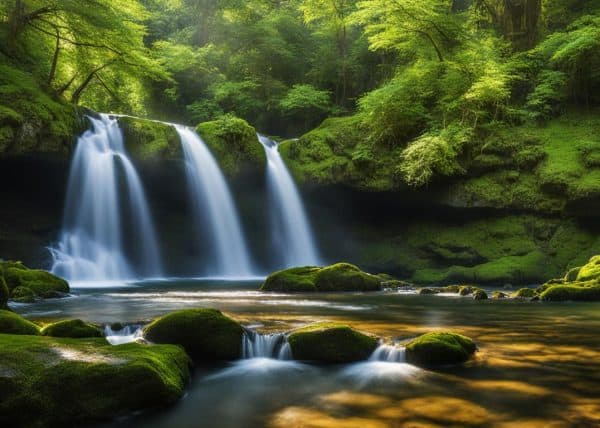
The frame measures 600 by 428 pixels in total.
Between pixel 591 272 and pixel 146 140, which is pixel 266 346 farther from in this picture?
pixel 146 140

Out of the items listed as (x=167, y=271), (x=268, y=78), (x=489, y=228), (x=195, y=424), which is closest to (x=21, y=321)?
(x=195, y=424)

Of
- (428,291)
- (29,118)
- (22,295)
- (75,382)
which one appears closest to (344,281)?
(428,291)

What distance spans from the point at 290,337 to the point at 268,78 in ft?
86.2

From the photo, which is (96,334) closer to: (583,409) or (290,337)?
(290,337)

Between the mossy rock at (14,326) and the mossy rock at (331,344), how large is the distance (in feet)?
11.2

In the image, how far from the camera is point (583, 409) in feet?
16.6

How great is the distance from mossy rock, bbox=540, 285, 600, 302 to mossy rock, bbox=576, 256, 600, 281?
44.2 inches

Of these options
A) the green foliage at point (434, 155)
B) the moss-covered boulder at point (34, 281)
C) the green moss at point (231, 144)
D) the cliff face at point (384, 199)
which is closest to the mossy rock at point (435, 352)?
the moss-covered boulder at point (34, 281)

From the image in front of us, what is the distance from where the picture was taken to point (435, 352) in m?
6.93

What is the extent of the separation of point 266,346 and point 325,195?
17.2m

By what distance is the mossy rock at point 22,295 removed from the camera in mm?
12137

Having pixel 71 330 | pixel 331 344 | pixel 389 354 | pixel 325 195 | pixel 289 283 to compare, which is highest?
pixel 325 195

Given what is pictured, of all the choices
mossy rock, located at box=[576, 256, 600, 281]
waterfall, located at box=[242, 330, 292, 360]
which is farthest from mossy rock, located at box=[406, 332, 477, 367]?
mossy rock, located at box=[576, 256, 600, 281]

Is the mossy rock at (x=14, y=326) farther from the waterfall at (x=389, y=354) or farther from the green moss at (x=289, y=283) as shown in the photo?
the green moss at (x=289, y=283)
